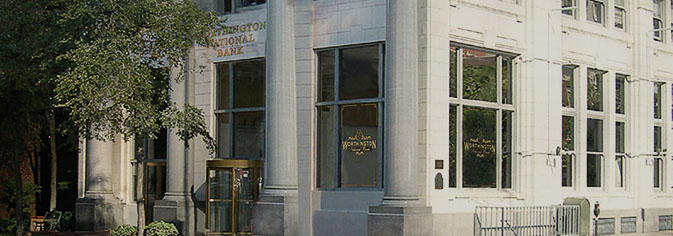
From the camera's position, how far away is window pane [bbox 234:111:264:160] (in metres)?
28.5

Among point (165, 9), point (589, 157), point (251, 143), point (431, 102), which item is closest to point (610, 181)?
point (589, 157)

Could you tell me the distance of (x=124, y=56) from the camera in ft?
70.7

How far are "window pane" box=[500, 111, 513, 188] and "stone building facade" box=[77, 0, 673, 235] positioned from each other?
6 cm

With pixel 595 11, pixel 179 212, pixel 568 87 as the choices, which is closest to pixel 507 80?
pixel 568 87

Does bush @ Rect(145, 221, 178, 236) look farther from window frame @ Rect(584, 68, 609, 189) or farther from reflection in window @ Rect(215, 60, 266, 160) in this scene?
window frame @ Rect(584, 68, 609, 189)

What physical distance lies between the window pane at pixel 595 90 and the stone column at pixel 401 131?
30.4 ft

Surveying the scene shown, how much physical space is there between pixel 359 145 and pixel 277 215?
301 centimetres

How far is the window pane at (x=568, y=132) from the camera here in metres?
29.7

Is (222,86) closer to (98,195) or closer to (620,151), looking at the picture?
(98,195)

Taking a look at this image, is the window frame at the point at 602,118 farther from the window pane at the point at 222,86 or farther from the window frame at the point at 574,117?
the window pane at the point at 222,86

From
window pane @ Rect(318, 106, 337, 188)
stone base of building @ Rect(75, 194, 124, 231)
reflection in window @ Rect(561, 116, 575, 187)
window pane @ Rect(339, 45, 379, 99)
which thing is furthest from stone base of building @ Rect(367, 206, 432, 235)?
stone base of building @ Rect(75, 194, 124, 231)

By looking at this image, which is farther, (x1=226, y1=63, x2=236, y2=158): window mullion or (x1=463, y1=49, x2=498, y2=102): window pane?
(x1=226, y1=63, x2=236, y2=158): window mullion

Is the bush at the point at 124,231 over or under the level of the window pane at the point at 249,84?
under

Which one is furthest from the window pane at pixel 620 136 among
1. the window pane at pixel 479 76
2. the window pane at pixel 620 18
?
the window pane at pixel 479 76
